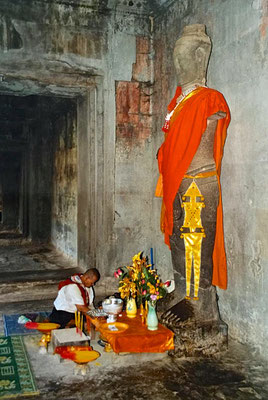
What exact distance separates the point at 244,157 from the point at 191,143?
2.06ft

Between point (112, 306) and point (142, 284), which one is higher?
point (142, 284)

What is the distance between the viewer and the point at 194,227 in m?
4.26

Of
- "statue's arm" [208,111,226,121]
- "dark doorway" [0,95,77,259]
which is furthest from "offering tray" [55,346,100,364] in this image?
"dark doorway" [0,95,77,259]

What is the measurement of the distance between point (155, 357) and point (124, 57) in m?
4.25

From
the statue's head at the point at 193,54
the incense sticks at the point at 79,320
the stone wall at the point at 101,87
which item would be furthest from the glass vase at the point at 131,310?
the statue's head at the point at 193,54

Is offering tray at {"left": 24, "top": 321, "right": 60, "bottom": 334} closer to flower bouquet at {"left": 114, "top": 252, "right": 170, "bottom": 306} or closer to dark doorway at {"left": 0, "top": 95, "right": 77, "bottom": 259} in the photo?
flower bouquet at {"left": 114, "top": 252, "right": 170, "bottom": 306}

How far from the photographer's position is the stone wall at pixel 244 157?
13.7 feet

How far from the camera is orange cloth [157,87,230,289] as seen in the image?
163 inches

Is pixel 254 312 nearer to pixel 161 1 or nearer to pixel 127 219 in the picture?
pixel 127 219

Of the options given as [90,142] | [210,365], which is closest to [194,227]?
[210,365]

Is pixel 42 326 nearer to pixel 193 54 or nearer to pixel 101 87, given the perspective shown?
pixel 193 54

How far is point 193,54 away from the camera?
14.5 feet

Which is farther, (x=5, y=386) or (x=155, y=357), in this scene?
(x=155, y=357)

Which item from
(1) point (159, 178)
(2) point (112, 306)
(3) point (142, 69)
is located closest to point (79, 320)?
(2) point (112, 306)
